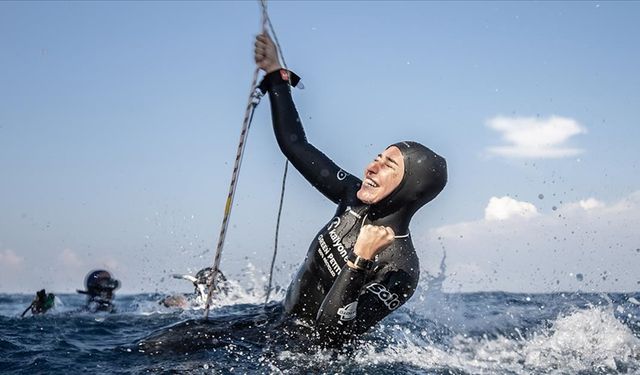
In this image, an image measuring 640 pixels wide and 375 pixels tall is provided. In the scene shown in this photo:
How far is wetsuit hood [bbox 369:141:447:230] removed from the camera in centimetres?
557

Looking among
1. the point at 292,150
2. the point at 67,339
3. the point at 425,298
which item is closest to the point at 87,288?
the point at 67,339

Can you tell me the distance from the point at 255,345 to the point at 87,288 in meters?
8.60

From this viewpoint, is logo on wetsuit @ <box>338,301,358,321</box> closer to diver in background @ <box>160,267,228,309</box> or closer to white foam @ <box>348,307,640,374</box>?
white foam @ <box>348,307,640,374</box>

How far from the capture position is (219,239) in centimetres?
633

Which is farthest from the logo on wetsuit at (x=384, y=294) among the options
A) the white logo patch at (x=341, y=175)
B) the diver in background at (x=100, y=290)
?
the diver in background at (x=100, y=290)

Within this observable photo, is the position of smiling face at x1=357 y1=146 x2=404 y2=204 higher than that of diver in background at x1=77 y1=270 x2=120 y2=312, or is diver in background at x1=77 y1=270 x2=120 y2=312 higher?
smiling face at x1=357 y1=146 x2=404 y2=204

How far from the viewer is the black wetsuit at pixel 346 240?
500 centimetres

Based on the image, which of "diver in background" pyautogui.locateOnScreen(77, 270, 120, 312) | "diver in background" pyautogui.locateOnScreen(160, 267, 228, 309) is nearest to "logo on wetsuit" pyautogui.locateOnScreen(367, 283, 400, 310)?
"diver in background" pyautogui.locateOnScreen(160, 267, 228, 309)

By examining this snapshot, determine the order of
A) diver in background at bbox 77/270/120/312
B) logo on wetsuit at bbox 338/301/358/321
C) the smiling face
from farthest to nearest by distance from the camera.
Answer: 1. diver in background at bbox 77/270/120/312
2. the smiling face
3. logo on wetsuit at bbox 338/301/358/321

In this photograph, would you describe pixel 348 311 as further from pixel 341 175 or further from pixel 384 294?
pixel 341 175

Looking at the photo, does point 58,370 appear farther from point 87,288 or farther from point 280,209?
point 87,288

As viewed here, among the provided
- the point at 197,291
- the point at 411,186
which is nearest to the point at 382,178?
the point at 411,186

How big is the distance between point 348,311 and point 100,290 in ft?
31.8

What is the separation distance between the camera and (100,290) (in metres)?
13.2
